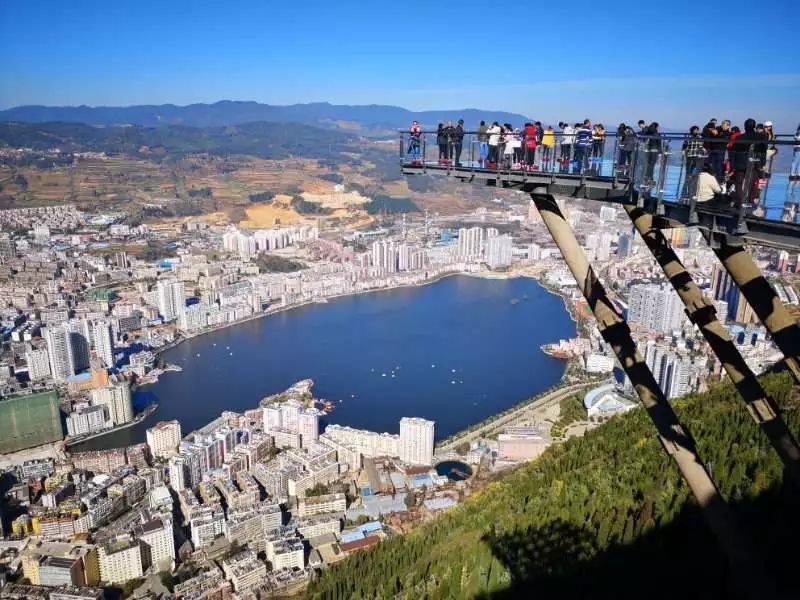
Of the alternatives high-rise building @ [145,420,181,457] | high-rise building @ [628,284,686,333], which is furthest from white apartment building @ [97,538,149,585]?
high-rise building @ [628,284,686,333]

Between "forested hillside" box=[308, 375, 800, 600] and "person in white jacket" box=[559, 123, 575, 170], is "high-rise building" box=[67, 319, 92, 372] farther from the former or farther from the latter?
"person in white jacket" box=[559, 123, 575, 170]

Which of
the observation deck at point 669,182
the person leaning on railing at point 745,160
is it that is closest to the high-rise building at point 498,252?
the observation deck at point 669,182

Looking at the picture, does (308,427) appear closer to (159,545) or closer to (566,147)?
(159,545)

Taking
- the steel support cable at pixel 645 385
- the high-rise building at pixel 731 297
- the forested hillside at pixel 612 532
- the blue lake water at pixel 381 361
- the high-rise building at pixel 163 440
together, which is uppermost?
the steel support cable at pixel 645 385

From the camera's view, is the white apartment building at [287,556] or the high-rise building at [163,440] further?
the high-rise building at [163,440]

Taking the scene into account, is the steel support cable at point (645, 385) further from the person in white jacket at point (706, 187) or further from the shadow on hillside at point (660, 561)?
the shadow on hillside at point (660, 561)

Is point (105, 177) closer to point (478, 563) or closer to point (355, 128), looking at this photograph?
point (478, 563)
